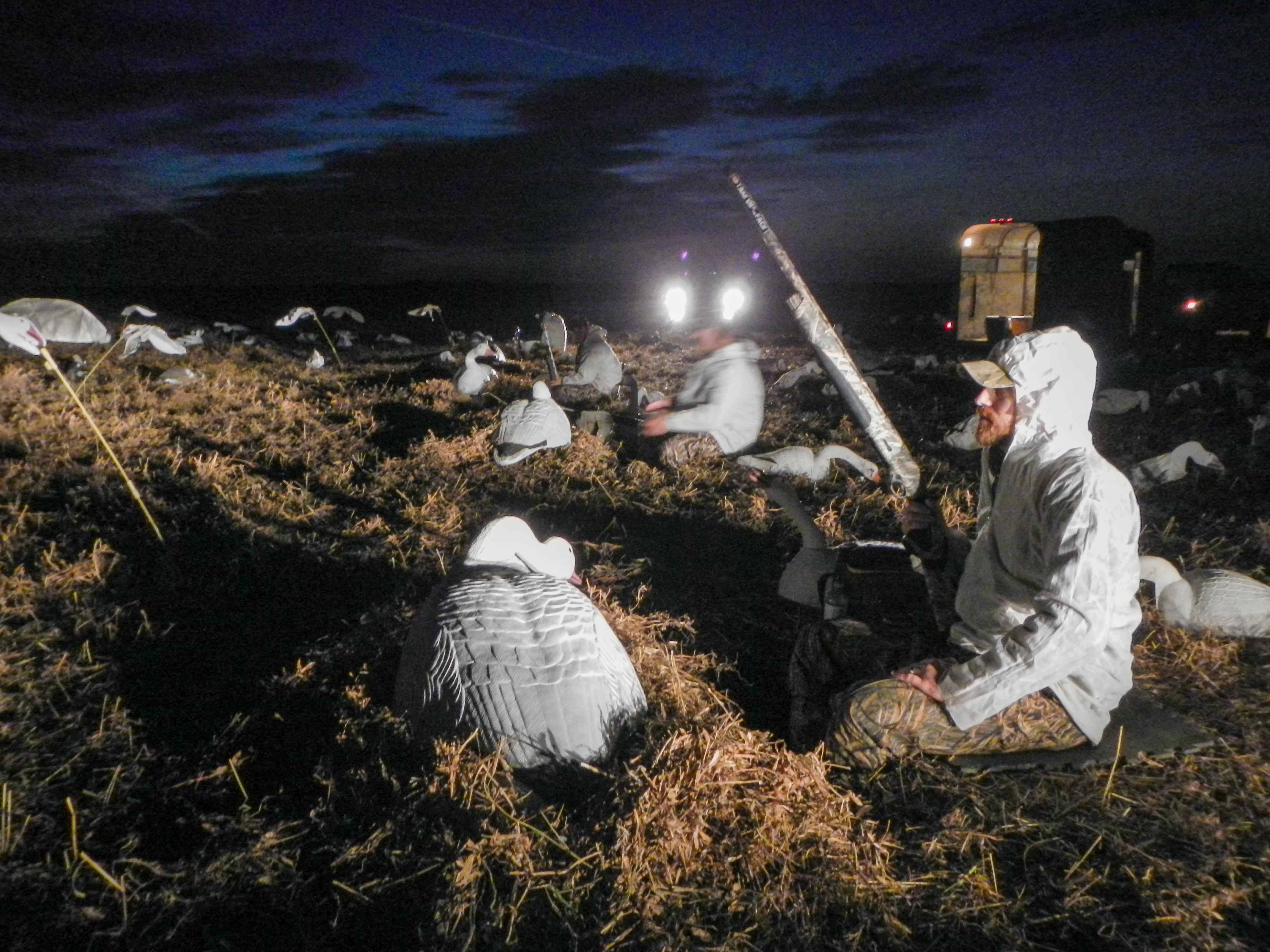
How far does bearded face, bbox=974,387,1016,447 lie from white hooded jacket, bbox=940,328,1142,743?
0.07 meters

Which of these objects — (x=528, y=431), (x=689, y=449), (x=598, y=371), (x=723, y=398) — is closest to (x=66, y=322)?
(x=598, y=371)

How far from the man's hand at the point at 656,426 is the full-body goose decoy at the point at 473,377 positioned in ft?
12.9

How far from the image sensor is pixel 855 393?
5570mm

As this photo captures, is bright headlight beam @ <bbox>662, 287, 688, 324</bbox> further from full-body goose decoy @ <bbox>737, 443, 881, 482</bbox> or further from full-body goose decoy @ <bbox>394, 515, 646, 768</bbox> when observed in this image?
full-body goose decoy @ <bbox>394, 515, 646, 768</bbox>

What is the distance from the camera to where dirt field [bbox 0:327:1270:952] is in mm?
2199

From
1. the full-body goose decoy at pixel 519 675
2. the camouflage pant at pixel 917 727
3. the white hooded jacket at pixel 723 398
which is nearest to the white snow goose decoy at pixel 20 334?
A: the full-body goose decoy at pixel 519 675

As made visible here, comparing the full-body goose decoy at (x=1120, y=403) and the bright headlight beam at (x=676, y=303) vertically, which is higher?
the bright headlight beam at (x=676, y=303)

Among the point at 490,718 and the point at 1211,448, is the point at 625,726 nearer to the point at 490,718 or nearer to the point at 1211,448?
the point at 490,718

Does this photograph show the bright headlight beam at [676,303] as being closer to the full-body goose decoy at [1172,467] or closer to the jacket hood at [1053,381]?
the full-body goose decoy at [1172,467]

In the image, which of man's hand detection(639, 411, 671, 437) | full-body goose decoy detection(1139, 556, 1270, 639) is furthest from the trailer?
full-body goose decoy detection(1139, 556, 1270, 639)

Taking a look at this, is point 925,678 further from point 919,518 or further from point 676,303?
point 676,303

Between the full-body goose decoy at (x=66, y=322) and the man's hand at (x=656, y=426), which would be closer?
the man's hand at (x=656, y=426)

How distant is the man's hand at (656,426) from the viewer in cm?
625

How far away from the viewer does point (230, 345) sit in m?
14.1
